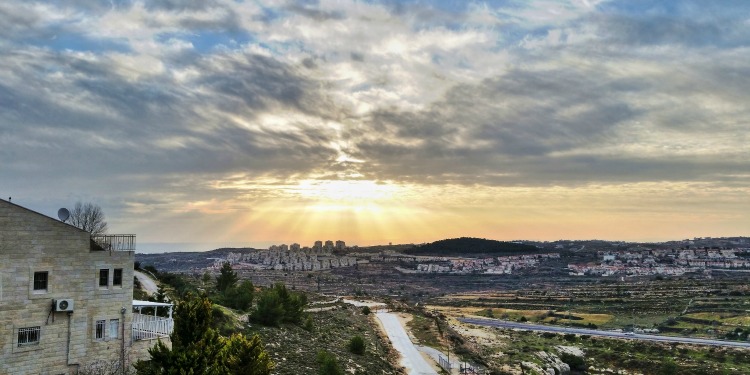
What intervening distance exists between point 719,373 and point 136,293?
2433 inches

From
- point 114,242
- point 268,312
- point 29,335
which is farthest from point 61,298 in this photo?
point 268,312

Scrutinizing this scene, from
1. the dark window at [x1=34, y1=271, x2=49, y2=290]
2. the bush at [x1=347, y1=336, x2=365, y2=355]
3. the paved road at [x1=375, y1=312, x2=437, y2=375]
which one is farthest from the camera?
the paved road at [x1=375, y1=312, x2=437, y2=375]

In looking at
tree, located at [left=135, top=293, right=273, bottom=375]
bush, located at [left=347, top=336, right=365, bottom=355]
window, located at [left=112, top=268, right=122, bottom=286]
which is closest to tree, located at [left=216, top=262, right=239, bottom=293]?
bush, located at [left=347, top=336, right=365, bottom=355]

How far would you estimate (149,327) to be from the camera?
28438 mm

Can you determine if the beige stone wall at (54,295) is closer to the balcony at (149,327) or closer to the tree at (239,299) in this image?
the balcony at (149,327)

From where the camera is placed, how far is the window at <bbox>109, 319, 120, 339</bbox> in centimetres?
2667

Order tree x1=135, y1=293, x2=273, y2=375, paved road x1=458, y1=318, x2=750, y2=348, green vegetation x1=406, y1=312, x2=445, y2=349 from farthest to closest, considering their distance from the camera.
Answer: paved road x1=458, y1=318, x2=750, y2=348
green vegetation x1=406, y1=312, x2=445, y2=349
tree x1=135, y1=293, x2=273, y2=375

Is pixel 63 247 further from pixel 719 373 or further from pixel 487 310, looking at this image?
pixel 487 310

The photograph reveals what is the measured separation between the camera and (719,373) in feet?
210

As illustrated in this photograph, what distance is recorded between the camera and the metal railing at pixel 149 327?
27828 mm

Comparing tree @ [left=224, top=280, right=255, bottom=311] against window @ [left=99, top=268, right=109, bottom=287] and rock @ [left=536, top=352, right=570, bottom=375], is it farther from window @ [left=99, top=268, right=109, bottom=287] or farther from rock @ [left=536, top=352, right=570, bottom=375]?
rock @ [left=536, top=352, right=570, bottom=375]

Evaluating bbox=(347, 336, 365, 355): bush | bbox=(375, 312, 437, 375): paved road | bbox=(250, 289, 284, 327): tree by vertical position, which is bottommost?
bbox=(375, 312, 437, 375): paved road

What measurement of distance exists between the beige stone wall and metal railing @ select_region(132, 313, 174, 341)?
0.63 meters

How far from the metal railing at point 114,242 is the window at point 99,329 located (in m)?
3.38
